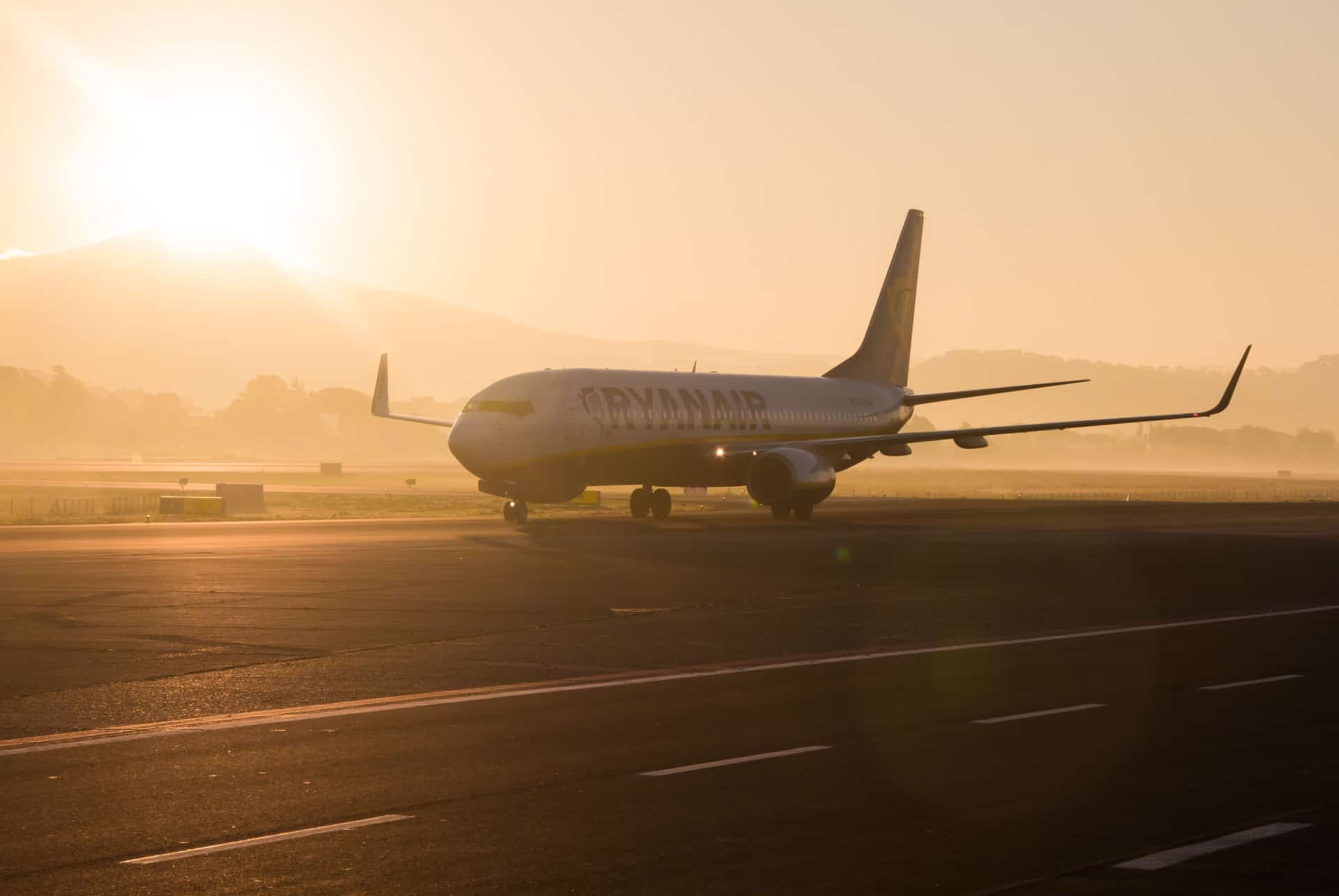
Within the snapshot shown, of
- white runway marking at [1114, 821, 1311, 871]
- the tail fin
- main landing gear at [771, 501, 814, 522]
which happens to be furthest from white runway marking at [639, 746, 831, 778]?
the tail fin

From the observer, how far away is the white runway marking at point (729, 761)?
11039 mm

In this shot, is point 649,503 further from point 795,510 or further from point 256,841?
point 256,841

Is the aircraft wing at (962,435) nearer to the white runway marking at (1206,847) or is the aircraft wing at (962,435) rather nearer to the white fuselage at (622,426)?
the white fuselage at (622,426)

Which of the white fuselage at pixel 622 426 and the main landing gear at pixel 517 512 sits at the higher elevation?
the white fuselage at pixel 622 426

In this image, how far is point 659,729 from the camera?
1287cm

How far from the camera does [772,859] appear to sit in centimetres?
866

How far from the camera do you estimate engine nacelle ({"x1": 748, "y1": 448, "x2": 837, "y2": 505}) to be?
45656 mm

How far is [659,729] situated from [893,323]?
4749cm

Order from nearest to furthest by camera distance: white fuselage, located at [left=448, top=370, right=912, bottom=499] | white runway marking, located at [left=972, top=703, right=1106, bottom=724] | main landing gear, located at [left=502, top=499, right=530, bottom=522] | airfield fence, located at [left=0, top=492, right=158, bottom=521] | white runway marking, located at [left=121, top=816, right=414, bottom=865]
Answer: white runway marking, located at [left=121, top=816, right=414, bottom=865] < white runway marking, located at [left=972, top=703, right=1106, bottom=724] < white fuselage, located at [left=448, top=370, right=912, bottom=499] < main landing gear, located at [left=502, top=499, right=530, bottom=522] < airfield fence, located at [left=0, top=492, right=158, bottom=521]

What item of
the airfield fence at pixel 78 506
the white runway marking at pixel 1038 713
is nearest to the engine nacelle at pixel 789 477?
the airfield fence at pixel 78 506

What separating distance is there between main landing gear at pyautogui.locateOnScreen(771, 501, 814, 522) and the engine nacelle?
0.58 feet

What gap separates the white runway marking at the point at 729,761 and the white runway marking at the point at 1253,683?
5.00 m

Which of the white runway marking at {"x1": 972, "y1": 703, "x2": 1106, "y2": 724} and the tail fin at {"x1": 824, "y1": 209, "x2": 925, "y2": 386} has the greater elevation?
the tail fin at {"x1": 824, "y1": 209, "x2": 925, "y2": 386}

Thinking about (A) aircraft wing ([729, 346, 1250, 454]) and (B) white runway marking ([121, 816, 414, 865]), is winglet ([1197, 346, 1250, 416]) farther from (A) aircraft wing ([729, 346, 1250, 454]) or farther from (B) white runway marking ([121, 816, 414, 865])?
(B) white runway marking ([121, 816, 414, 865])
